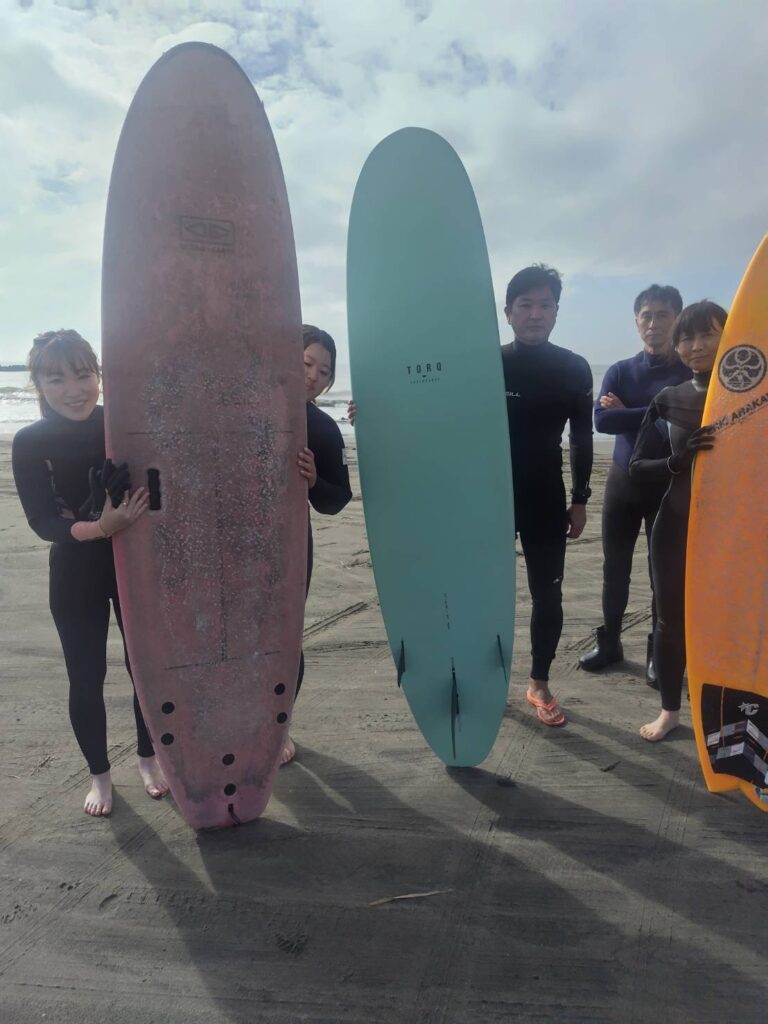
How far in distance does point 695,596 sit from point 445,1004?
1.51 m

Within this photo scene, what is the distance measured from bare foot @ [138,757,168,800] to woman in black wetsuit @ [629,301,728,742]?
1.76m

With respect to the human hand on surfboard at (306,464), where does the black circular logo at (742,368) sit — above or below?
above

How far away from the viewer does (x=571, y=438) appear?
265 cm

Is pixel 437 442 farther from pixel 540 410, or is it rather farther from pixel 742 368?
pixel 742 368

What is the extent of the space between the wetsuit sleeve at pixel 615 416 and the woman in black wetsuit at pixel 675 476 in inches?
12.2

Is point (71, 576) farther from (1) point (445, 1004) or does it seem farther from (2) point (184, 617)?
(1) point (445, 1004)

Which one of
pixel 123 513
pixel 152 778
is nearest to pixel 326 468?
pixel 123 513

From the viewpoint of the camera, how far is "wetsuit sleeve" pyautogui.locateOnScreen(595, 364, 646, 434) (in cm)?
292

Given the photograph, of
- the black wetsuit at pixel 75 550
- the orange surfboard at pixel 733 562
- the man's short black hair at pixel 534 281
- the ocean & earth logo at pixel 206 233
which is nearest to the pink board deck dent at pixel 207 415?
the ocean & earth logo at pixel 206 233

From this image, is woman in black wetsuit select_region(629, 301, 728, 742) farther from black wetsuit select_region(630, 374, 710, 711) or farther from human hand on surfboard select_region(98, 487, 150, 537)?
human hand on surfboard select_region(98, 487, 150, 537)

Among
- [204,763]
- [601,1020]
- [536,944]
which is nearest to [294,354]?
[204,763]

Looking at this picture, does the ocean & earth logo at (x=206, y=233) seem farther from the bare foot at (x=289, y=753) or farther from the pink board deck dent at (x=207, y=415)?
the bare foot at (x=289, y=753)

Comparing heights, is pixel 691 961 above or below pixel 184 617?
below

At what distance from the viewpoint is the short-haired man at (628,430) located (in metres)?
2.94
